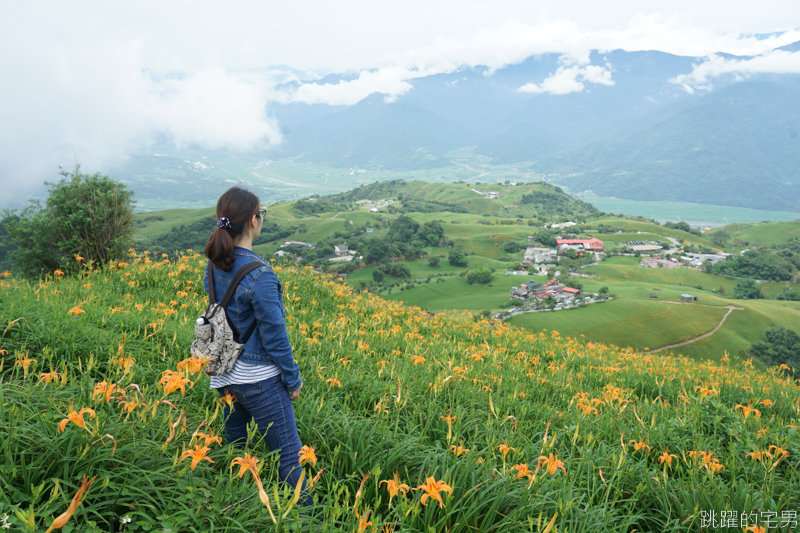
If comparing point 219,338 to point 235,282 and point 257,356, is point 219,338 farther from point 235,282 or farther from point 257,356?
point 235,282

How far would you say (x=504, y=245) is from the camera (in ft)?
349

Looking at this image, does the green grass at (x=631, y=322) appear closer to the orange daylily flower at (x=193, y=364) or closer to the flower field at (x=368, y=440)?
the flower field at (x=368, y=440)

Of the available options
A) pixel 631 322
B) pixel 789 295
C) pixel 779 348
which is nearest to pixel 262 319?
pixel 631 322

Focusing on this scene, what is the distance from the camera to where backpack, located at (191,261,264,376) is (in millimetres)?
2344

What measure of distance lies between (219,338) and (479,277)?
239ft

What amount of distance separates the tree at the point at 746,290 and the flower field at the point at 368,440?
3583 inches

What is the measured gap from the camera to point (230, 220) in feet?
8.20

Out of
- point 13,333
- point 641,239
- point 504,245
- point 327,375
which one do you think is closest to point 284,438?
point 327,375

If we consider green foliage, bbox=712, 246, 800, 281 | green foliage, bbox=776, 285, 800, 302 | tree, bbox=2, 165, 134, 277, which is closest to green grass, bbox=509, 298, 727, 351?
green foliage, bbox=776, 285, 800, 302

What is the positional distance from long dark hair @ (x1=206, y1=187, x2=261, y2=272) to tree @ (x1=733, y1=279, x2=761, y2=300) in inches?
3779

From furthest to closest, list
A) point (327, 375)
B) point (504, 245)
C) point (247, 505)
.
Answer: point (504, 245) → point (327, 375) → point (247, 505)

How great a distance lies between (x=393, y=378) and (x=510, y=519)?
1.86m

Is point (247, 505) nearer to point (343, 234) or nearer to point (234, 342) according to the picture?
point (234, 342)

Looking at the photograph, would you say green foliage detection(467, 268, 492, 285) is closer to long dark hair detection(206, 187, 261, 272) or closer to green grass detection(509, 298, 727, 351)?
green grass detection(509, 298, 727, 351)
